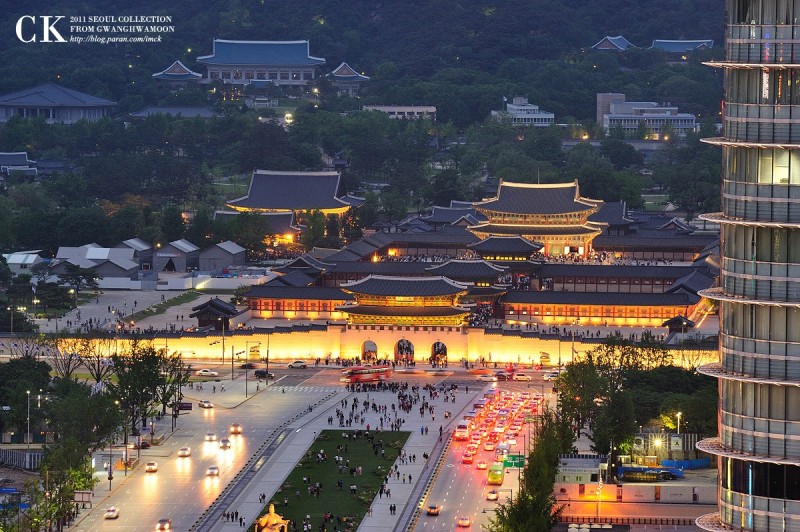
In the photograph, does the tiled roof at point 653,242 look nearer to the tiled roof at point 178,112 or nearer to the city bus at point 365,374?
the city bus at point 365,374

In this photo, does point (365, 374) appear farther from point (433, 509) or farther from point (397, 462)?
point (433, 509)

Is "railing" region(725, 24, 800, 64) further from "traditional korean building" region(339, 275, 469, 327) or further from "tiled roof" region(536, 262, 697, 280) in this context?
"tiled roof" region(536, 262, 697, 280)

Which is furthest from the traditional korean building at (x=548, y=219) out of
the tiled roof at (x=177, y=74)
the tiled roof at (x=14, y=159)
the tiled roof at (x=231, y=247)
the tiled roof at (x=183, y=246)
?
the tiled roof at (x=177, y=74)

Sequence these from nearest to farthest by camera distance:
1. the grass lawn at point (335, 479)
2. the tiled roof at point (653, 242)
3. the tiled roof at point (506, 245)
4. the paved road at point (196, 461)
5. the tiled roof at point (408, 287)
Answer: the paved road at point (196, 461), the grass lawn at point (335, 479), the tiled roof at point (408, 287), the tiled roof at point (506, 245), the tiled roof at point (653, 242)

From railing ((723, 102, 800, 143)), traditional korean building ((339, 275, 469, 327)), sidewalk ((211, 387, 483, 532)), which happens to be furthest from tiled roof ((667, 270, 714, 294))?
railing ((723, 102, 800, 143))

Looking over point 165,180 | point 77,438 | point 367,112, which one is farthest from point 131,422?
point 367,112
